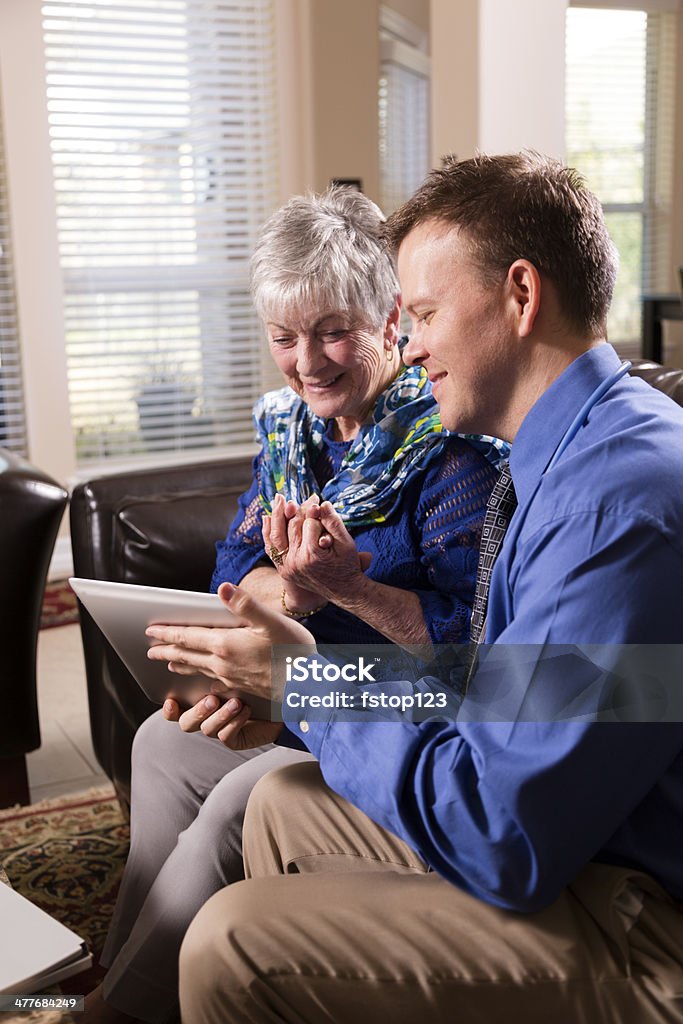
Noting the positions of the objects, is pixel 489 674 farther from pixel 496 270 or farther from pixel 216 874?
pixel 216 874

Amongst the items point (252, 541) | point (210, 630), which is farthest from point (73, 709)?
point (210, 630)

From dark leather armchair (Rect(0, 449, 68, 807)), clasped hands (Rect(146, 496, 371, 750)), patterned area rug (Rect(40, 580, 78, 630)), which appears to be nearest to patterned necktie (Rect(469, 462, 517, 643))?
clasped hands (Rect(146, 496, 371, 750))

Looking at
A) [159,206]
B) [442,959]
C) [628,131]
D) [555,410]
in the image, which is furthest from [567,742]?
[628,131]

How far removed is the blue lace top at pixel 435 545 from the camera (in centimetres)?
155

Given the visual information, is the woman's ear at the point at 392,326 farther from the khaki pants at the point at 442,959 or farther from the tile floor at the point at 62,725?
the tile floor at the point at 62,725

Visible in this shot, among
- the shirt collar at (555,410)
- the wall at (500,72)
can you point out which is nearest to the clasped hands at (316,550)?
the shirt collar at (555,410)

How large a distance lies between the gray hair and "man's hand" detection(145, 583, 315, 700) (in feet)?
2.06

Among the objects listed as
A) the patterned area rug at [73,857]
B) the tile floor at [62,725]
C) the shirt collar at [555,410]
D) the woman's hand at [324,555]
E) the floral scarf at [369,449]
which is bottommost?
the tile floor at [62,725]

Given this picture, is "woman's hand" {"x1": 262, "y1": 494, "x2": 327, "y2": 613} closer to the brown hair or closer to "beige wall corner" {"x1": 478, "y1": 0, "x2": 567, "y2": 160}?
the brown hair

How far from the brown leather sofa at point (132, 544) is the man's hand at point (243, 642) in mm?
757

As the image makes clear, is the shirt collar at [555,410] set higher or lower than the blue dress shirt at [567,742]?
higher

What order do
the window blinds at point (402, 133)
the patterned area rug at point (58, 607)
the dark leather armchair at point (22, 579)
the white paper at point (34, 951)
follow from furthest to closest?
the window blinds at point (402, 133) < the patterned area rug at point (58, 607) < the dark leather armchair at point (22, 579) < the white paper at point (34, 951)

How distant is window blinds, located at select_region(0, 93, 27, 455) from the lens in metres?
4.37

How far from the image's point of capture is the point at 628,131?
6.35m
